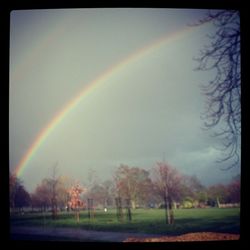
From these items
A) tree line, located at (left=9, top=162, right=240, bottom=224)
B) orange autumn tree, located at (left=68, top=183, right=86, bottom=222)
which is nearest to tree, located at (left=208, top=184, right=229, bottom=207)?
tree line, located at (left=9, top=162, right=240, bottom=224)

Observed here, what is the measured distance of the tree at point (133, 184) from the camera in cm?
447

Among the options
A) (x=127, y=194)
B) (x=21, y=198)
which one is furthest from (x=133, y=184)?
(x=21, y=198)

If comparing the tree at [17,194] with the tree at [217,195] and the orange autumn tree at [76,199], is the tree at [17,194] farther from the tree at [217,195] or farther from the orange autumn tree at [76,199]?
the tree at [217,195]

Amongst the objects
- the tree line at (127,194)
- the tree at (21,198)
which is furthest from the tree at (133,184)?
the tree at (21,198)

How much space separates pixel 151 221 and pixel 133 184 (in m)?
0.75

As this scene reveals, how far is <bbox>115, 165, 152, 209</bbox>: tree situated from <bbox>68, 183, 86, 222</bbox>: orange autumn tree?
681mm
